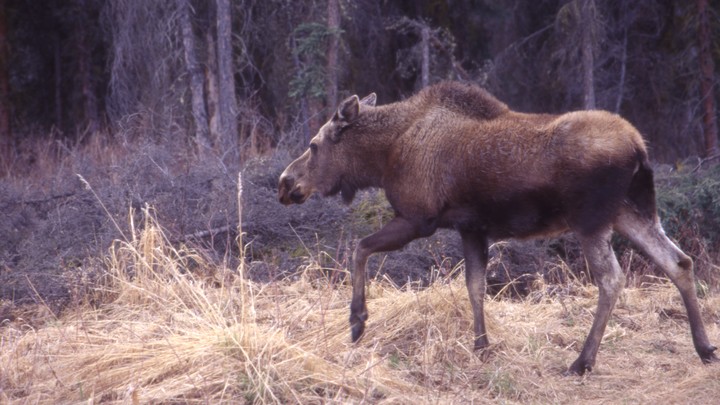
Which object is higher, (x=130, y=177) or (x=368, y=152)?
(x=368, y=152)

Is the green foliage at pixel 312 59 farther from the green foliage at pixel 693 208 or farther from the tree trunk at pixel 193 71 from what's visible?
the green foliage at pixel 693 208

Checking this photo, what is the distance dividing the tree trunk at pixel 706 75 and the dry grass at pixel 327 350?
11806 mm

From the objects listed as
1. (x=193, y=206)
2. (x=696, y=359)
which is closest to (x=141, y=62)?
(x=193, y=206)

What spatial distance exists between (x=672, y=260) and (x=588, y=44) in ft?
45.9

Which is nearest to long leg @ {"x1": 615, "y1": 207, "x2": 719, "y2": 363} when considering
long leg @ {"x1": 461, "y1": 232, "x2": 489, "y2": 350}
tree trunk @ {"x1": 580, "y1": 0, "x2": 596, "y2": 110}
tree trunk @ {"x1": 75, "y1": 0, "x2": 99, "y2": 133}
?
long leg @ {"x1": 461, "y1": 232, "x2": 489, "y2": 350}

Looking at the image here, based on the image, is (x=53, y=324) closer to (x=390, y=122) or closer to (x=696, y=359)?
(x=390, y=122)

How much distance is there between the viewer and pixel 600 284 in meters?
6.86

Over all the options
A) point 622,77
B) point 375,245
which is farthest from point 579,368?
point 622,77

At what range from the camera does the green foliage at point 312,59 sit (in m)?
19.5

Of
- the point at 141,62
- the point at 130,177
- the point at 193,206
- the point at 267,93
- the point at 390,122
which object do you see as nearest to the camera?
the point at 390,122

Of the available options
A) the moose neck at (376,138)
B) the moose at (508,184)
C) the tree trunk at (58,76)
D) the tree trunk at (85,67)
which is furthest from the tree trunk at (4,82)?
the moose at (508,184)

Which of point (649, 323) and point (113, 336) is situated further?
point (649, 323)

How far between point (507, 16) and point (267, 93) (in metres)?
6.98

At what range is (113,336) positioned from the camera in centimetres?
675
